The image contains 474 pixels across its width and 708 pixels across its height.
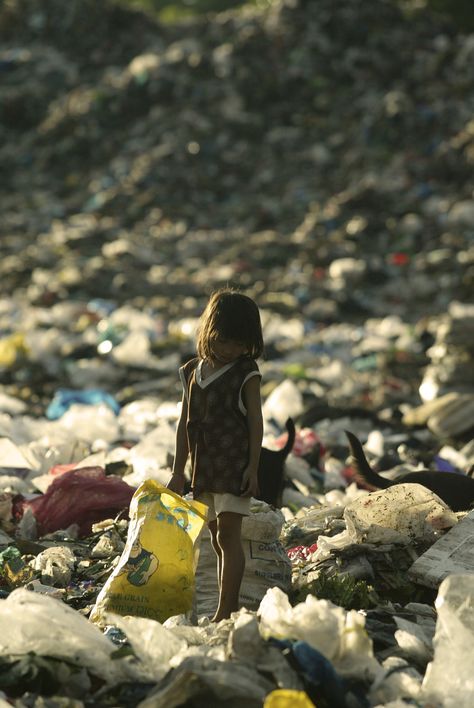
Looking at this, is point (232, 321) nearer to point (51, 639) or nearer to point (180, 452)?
point (180, 452)

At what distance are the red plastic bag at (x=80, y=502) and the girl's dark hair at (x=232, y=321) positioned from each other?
1.15 meters

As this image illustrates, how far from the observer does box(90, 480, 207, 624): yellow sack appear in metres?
2.28

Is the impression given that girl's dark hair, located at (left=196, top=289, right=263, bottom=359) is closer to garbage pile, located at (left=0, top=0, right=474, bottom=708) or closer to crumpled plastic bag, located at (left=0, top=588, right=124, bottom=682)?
garbage pile, located at (left=0, top=0, right=474, bottom=708)

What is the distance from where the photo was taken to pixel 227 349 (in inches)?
89.4

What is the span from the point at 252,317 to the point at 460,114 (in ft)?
36.3

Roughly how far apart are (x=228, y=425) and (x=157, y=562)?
0.38 metres

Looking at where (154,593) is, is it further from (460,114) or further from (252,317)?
(460,114)

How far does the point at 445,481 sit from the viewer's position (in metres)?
3.14

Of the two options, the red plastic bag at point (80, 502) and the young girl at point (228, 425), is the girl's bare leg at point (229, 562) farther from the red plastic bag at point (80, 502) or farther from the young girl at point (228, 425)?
the red plastic bag at point (80, 502)

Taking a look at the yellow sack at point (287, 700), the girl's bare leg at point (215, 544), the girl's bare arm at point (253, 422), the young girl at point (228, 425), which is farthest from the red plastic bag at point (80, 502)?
the yellow sack at point (287, 700)

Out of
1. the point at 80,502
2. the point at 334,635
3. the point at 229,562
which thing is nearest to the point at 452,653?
the point at 334,635

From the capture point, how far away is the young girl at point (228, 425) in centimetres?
226

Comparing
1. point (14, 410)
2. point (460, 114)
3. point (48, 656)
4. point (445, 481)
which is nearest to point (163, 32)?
point (460, 114)

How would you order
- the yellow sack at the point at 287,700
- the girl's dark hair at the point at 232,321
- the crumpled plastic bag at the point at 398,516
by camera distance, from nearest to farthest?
the yellow sack at the point at 287,700, the girl's dark hair at the point at 232,321, the crumpled plastic bag at the point at 398,516
